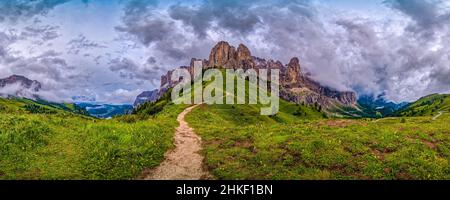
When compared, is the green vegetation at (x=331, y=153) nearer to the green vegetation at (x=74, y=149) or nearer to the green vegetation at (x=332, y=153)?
the green vegetation at (x=332, y=153)

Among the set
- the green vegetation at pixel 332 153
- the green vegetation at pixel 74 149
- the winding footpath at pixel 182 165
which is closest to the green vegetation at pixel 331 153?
the green vegetation at pixel 332 153

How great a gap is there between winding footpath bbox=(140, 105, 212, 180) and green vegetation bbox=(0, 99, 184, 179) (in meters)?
0.78

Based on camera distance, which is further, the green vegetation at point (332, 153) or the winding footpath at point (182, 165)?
the green vegetation at point (332, 153)

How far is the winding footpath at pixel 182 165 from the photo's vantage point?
2427cm

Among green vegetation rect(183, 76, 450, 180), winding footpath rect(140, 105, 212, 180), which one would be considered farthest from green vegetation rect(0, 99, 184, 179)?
green vegetation rect(183, 76, 450, 180)

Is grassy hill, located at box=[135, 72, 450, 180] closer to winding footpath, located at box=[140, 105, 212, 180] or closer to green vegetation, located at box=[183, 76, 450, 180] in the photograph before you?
green vegetation, located at box=[183, 76, 450, 180]

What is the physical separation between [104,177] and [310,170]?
12.9 meters

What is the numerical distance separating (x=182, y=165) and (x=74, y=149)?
28.6 ft

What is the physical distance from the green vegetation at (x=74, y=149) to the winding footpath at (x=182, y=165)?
0.78 m

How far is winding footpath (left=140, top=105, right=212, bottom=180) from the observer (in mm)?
24266

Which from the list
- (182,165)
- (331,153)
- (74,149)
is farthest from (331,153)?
(74,149)

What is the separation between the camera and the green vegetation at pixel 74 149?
2430cm

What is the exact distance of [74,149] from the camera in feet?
95.9

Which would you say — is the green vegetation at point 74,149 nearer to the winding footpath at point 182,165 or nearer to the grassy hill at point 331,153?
the winding footpath at point 182,165
